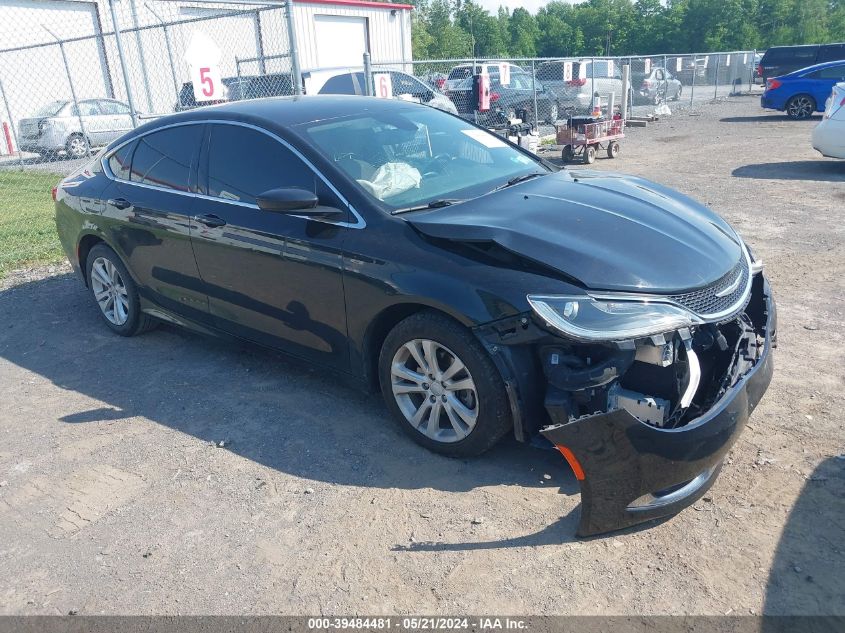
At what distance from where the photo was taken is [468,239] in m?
3.37

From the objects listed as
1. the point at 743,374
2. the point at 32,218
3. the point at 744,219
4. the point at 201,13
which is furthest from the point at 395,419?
the point at 201,13

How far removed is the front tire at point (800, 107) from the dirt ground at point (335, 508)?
1807 centimetres

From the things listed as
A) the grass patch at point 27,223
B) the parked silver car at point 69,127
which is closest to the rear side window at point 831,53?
the parked silver car at point 69,127

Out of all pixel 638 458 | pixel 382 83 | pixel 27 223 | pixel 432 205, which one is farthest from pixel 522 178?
pixel 27 223

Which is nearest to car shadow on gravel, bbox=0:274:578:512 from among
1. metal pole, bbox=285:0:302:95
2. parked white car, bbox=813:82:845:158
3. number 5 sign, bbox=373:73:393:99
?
metal pole, bbox=285:0:302:95

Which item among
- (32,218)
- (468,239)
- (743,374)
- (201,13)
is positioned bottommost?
(32,218)

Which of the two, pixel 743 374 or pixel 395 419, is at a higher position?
pixel 743 374

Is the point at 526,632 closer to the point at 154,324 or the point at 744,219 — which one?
the point at 154,324

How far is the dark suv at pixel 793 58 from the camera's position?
1000 inches

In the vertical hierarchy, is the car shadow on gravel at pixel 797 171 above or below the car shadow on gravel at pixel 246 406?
below

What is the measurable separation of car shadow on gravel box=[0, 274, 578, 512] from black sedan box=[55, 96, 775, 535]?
19 centimetres

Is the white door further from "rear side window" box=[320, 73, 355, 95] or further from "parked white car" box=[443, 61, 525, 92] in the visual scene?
"rear side window" box=[320, 73, 355, 95]

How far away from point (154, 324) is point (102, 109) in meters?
14.9

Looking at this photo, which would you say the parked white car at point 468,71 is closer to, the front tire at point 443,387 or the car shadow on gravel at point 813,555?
the front tire at point 443,387
